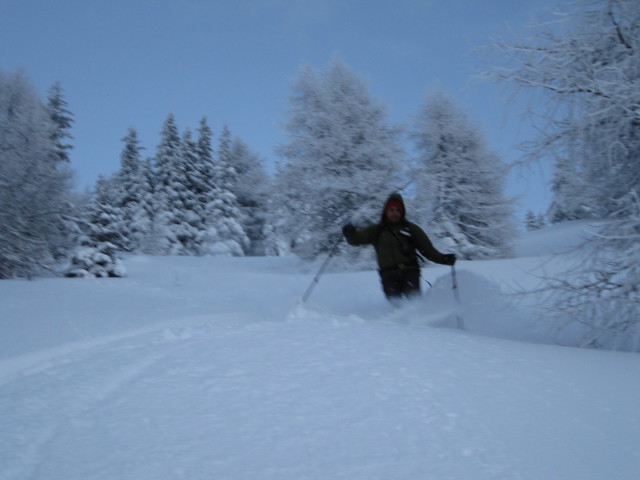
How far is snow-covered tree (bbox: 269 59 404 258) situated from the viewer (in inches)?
588

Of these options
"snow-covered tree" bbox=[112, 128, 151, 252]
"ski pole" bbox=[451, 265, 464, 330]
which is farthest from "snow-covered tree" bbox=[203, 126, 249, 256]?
"ski pole" bbox=[451, 265, 464, 330]

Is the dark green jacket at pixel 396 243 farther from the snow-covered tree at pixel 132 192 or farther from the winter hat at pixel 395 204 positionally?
the snow-covered tree at pixel 132 192

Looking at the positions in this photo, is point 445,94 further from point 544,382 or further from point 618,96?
point 544,382

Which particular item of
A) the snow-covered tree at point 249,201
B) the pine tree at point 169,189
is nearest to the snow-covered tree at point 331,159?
the pine tree at point 169,189

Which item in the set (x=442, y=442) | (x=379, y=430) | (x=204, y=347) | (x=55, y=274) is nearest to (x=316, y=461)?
(x=379, y=430)

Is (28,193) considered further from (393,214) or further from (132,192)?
(132,192)

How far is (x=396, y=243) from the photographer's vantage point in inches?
243

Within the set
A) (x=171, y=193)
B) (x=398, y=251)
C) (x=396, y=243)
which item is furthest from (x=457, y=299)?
(x=171, y=193)

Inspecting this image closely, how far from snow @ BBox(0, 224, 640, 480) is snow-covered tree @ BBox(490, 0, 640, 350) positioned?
0.56 m

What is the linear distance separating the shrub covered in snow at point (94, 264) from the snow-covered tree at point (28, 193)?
3.40 feet

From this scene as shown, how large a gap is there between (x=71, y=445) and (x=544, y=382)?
282cm

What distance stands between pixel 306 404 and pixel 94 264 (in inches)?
572

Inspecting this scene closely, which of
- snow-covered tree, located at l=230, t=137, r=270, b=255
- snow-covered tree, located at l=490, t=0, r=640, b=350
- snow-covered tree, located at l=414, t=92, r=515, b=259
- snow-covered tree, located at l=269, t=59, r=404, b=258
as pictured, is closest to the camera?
snow-covered tree, located at l=490, t=0, r=640, b=350

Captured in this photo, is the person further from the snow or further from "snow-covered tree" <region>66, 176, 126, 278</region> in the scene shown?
"snow-covered tree" <region>66, 176, 126, 278</region>
